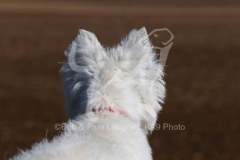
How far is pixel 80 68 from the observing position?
4.30 m

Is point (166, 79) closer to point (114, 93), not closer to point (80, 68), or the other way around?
point (80, 68)

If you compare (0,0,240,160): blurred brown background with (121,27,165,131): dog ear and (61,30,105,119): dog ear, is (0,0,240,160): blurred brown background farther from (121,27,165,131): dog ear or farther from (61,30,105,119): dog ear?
(121,27,165,131): dog ear

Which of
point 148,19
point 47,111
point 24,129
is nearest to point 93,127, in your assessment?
point 24,129

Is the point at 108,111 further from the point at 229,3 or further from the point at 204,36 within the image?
the point at 229,3

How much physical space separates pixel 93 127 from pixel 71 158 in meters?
0.76

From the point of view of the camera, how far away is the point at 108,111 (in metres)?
4.01

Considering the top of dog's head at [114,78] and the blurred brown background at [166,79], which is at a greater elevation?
the top of dog's head at [114,78]

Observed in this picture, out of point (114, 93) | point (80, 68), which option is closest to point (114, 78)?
point (114, 93)

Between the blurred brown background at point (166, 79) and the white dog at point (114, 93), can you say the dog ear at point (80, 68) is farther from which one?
the blurred brown background at point (166, 79)

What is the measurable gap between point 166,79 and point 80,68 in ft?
34.7

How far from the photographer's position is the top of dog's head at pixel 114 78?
13.4ft

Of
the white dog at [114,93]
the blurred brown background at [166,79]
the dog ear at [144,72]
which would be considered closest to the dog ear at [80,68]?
the white dog at [114,93]

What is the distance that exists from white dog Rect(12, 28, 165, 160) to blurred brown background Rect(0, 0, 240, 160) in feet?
13.7

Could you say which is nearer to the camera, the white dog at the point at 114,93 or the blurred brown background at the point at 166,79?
the white dog at the point at 114,93
